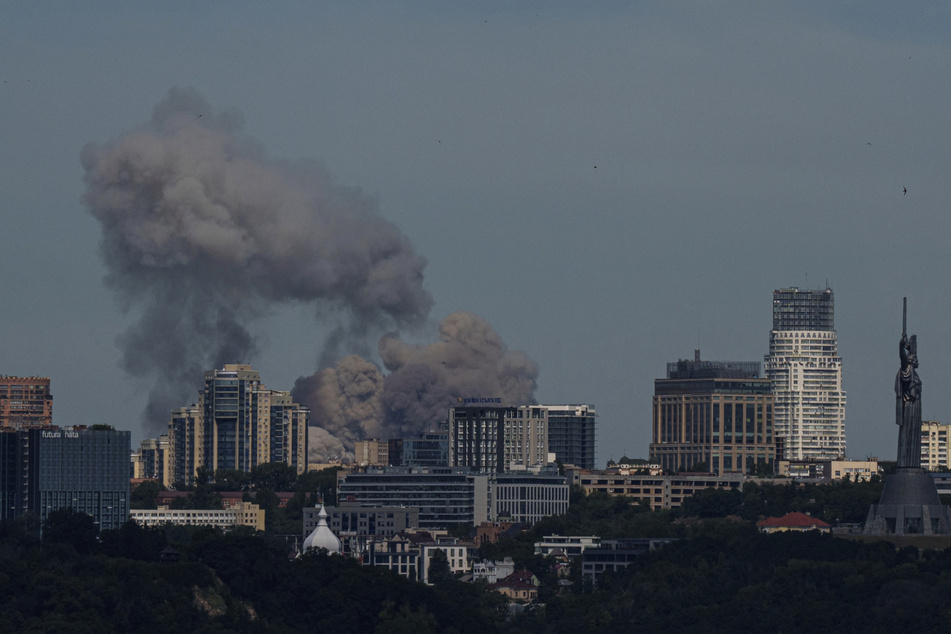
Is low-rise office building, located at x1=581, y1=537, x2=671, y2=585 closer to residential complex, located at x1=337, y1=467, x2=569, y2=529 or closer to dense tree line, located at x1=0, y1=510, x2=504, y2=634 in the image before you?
dense tree line, located at x1=0, y1=510, x2=504, y2=634

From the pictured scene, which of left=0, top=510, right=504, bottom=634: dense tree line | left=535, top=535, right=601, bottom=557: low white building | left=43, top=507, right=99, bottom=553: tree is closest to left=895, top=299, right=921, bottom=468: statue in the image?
left=0, top=510, right=504, bottom=634: dense tree line

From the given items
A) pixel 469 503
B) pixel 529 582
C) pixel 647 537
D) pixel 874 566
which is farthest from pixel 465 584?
pixel 469 503

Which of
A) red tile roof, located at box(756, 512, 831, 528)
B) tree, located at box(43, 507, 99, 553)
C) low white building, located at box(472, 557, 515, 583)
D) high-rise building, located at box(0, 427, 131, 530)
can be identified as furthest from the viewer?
high-rise building, located at box(0, 427, 131, 530)

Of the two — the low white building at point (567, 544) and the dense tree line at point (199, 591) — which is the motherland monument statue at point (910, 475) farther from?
the low white building at point (567, 544)

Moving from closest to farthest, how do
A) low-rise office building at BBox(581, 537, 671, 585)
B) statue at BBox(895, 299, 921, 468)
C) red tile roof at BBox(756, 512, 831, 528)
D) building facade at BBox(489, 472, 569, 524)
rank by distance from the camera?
statue at BBox(895, 299, 921, 468) < low-rise office building at BBox(581, 537, 671, 585) < red tile roof at BBox(756, 512, 831, 528) < building facade at BBox(489, 472, 569, 524)

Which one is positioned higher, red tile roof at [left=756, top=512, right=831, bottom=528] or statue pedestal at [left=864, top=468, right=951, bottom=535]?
statue pedestal at [left=864, top=468, right=951, bottom=535]

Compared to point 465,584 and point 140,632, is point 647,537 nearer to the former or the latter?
point 465,584

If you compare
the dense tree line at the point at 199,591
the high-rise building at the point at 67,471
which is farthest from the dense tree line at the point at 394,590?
the high-rise building at the point at 67,471
